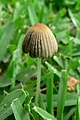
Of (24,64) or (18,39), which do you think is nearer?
(24,64)

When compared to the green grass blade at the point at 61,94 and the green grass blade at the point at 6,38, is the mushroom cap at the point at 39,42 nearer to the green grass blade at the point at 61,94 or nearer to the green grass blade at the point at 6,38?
the green grass blade at the point at 61,94

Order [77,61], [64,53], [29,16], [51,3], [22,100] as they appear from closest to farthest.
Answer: [22,100]
[77,61]
[64,53]
[29,16]
[51,3]

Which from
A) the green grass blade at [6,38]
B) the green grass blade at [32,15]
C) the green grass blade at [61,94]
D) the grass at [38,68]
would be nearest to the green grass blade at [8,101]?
the grass at [38,68]

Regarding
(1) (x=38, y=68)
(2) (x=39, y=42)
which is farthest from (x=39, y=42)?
(1) (x=38, y=68)

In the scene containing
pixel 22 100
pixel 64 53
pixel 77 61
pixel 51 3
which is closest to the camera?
pixel 22 100

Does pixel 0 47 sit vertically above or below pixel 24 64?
above

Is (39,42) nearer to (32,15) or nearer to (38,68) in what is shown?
(38,68)

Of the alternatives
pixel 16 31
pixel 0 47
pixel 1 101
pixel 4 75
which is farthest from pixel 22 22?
pixel 1 101

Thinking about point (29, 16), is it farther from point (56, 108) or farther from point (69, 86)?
point (56, 108)
